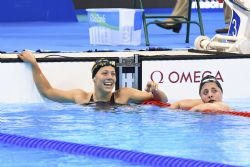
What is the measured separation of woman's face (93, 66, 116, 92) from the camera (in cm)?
623

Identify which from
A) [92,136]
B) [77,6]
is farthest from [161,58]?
[77,6]

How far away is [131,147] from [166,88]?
218 centimetres

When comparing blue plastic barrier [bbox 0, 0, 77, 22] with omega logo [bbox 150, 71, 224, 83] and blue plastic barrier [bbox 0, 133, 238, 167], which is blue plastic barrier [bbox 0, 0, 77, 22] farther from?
blue plastic barrier [bbox 0, 133, 238, 167]

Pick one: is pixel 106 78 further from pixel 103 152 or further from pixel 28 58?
pixel 103 152

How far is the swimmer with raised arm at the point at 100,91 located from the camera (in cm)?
627

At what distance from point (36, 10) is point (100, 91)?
883 centimetres

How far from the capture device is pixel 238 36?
7.32 metres

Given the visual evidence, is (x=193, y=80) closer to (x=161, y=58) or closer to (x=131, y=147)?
(x=161, y=58)

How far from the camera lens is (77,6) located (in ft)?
54.7

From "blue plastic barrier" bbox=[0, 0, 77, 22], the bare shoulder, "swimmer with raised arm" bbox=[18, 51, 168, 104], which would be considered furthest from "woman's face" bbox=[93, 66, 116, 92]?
"blue plastic barrier" bbox=[0, 0, 77, 22]

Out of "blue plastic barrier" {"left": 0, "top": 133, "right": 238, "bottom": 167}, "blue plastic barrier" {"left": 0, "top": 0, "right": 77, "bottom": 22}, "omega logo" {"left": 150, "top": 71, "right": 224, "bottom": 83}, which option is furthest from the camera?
"blue plastic barrier" {"left": 0, "top": 0, "right": 77, "bottom": 22}

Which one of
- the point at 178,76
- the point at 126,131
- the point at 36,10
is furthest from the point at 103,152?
the point at 36,10

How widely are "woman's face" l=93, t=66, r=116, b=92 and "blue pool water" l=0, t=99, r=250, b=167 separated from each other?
181mm

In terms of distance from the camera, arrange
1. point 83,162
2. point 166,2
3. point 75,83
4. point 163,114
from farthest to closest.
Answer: point 166,2, point 75,83, point 163,114, point 83,162
